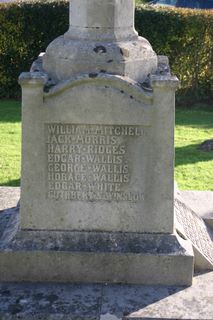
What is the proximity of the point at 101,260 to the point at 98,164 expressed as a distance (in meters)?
0.67

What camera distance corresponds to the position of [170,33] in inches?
515

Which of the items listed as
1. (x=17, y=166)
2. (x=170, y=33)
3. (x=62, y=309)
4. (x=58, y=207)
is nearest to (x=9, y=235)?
(x=58, y=207)

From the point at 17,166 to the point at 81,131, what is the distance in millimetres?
4105

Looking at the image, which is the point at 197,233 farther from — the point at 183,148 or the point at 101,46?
the point at 183,148

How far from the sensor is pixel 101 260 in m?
4.68

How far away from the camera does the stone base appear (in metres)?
4.67

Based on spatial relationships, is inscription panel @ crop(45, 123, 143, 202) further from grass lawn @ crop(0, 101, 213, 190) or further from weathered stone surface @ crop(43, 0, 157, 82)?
grass lawn @ crop(0, 101, 213, 190)

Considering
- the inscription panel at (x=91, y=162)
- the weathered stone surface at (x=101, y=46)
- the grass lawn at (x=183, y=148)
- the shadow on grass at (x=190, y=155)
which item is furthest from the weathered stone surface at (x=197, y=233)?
the shadow on grass at (x=190, y=155)

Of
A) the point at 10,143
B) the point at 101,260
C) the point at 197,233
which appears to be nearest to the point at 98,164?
the point at 101,260

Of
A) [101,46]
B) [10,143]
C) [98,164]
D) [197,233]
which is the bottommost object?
[10,143]

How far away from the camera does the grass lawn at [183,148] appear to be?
26.9 feet

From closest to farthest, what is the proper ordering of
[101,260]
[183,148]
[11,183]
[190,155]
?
[101,260]
[11,183]
[190,155]
[183,148]

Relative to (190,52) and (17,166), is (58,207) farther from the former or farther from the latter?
(190,52)

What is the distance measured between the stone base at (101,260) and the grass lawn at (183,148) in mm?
3159
